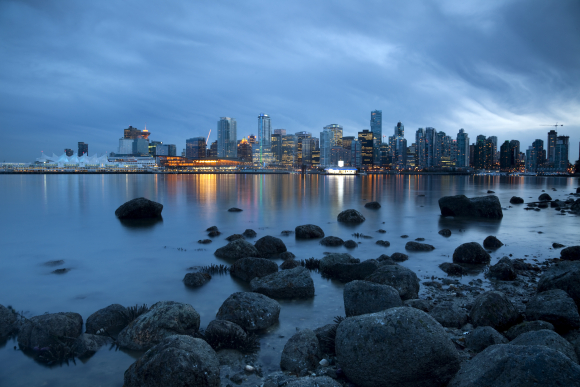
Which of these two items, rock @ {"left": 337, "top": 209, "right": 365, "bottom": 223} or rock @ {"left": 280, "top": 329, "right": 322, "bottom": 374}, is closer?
rock @ {"left": 280, "top": 329, "right": 322, "bottom": 374}

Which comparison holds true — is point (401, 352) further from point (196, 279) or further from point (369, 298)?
point (196, 279)

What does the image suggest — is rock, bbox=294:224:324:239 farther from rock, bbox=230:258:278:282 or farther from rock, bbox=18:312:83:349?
rock, bbox=18:312:83:349

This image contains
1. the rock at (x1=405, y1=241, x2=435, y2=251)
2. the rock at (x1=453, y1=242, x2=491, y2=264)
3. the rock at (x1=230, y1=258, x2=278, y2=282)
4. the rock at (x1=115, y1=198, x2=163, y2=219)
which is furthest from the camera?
the rock at (x1=115, y1=198, x2=163, y2=219)

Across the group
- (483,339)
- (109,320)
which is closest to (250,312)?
(109,320)

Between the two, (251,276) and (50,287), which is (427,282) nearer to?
(251,276)

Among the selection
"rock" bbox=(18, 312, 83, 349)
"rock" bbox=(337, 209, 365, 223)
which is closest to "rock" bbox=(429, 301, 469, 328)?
"rock" bbox=(18, 312, 83, 349)

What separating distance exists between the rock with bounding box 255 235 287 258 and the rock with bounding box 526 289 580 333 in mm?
10871

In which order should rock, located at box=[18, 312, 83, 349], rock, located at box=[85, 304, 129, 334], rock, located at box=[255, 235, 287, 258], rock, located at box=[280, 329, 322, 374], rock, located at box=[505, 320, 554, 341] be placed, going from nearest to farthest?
1. rock, located at box=[280, 329, 322, 374]
2. rock, located at box=[505, 320, 554, 341]
3. rock, located at box=[18, 312, 83, 349]
4. rock, located at box=[85, 304, 129, 334]
5. rock, located at box=[255, 235, 287, 258]

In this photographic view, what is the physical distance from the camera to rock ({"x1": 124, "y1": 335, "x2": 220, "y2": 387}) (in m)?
5.80

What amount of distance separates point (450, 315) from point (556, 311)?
2.32 metres

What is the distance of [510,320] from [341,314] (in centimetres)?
432

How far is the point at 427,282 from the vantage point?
1262 cm

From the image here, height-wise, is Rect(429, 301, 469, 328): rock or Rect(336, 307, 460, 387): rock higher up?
Rect(336, 307, 460, 387): rock

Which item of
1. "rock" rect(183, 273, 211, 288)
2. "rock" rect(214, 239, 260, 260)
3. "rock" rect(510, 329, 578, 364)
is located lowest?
"rock" rect(183, 273, 211, 288)
